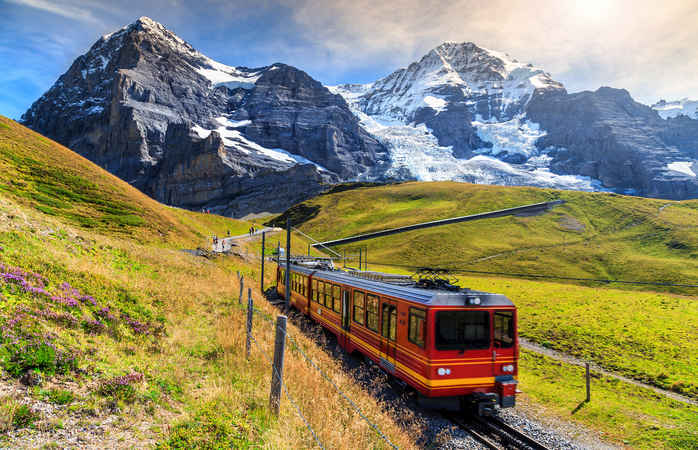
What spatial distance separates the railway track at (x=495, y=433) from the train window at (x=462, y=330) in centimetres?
225

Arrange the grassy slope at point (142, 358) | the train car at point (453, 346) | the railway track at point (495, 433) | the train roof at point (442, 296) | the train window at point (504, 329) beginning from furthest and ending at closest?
the train window at point (504, 329), the train roof at point (442, 296), the train car at point (453, 346), the railway track at point (495, 433), the grassy slope at point (142, 358)

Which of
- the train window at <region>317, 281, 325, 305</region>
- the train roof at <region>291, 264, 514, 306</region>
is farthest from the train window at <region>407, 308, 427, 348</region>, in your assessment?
the train window at <region>317, 281, 325, 305</region>

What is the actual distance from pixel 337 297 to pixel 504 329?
8.11 meters

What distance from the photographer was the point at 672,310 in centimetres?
3462

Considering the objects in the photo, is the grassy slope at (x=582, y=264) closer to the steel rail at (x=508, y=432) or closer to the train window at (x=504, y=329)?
the steel rail at (x=508, y=432)

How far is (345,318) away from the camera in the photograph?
1650cm

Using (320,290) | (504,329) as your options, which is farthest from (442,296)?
(320,290)

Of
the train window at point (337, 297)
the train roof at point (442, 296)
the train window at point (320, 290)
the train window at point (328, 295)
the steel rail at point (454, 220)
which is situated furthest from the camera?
the steel rail at point (454, 220)

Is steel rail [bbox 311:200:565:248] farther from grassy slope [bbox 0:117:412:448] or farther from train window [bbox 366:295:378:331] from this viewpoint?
train window [bbox 366:295:378:331]

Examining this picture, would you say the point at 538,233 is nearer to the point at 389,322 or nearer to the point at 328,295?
the point at 328,295

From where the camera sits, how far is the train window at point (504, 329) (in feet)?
37.2

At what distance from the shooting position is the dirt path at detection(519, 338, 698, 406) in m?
16.3

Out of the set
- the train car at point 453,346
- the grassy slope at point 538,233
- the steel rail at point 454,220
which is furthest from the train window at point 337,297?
the steel rail at point 454,220

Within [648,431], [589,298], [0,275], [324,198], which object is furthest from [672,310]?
[324,198]
